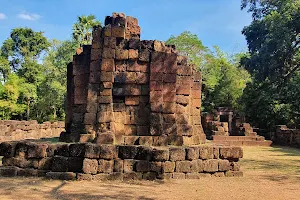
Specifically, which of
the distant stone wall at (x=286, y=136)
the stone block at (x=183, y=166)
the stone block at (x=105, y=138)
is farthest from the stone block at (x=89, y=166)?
the distant stone wall at (x=286, y=136)

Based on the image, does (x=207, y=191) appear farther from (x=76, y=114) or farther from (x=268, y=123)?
(x=268, y=123)

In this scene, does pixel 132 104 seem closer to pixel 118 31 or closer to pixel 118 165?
pixel 118 31

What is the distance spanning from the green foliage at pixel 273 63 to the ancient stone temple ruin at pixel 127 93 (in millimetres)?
13447

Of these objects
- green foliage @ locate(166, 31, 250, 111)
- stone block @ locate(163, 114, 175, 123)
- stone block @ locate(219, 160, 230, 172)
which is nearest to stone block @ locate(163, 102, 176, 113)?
stone block @ locate(163, 114, 175, 123)

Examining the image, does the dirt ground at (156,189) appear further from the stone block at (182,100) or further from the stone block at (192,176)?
the stone block at (182,100)

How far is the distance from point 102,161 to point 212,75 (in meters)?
29.9

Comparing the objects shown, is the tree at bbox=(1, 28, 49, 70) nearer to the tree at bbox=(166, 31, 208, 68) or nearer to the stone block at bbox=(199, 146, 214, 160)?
the tree at bbox=(166, 31, 208, 68)

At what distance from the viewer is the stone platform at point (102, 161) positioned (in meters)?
7.67

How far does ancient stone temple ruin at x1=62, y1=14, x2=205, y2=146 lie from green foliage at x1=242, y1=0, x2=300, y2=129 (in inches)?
529

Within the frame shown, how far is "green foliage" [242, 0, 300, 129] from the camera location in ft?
68.9

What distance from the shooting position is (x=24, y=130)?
21438mm

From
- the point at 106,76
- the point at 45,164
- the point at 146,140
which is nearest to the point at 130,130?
the point at 146,140

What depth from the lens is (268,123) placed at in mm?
27547

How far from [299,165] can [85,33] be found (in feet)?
99.2
